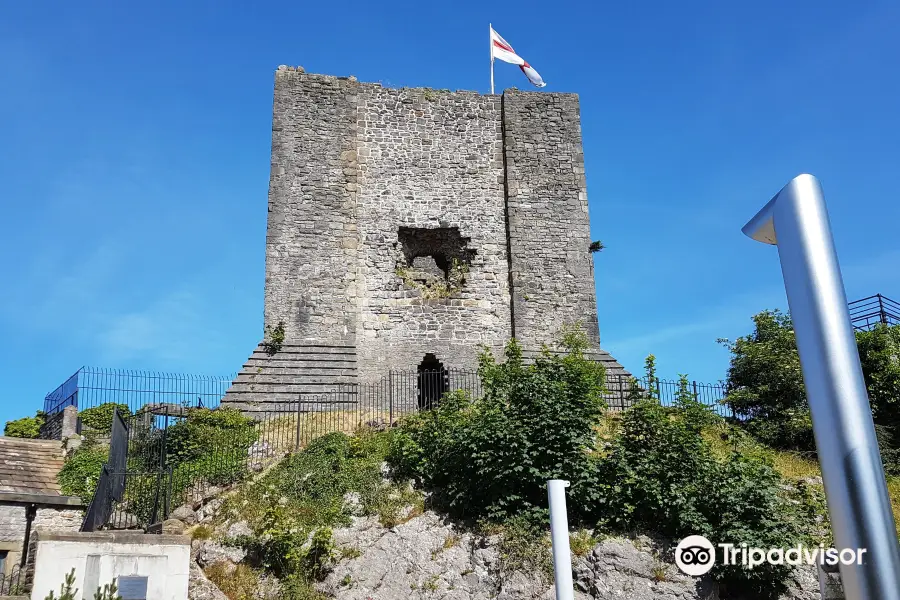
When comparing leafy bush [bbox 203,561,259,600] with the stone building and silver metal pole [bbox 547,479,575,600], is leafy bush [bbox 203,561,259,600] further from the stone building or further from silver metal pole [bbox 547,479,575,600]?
silver metal pole [bbox 547,479,575,600]

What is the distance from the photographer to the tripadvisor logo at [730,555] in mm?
9617

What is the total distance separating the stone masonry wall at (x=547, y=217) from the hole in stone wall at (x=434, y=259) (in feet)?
3.92

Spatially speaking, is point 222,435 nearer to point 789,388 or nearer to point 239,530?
point 239,530

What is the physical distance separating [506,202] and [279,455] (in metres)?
8.31

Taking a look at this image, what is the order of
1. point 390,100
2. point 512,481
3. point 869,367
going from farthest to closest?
point 390,100, point 869,367, point 512,481

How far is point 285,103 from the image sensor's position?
62.0ft

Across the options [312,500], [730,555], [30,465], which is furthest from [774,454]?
[30,465]

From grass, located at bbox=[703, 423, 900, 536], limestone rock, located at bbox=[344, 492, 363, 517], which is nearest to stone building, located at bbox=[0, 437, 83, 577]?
limestone rock, located at bbox=[344, 492, 363, 517]

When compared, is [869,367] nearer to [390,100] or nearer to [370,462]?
[370,462]

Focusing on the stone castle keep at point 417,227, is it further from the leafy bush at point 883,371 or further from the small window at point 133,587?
the small window at point 133,587

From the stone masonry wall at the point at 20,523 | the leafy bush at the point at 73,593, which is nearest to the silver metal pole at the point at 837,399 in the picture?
the leafy bush at the point at 73,593

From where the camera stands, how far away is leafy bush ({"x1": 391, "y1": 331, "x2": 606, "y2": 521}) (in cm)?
1127

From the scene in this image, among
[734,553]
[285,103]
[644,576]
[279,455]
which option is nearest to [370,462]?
[279,455]

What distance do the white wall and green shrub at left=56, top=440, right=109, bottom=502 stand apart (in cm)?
455
